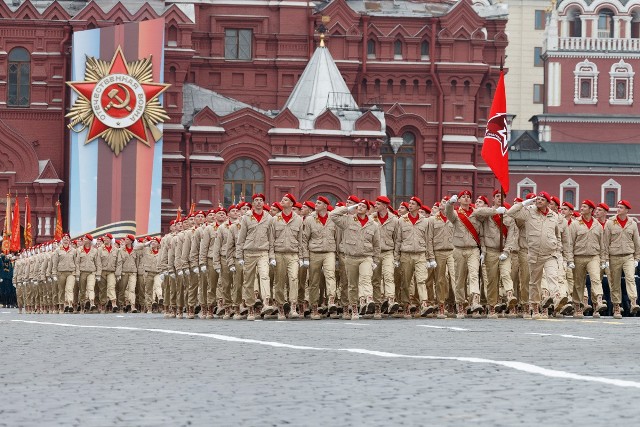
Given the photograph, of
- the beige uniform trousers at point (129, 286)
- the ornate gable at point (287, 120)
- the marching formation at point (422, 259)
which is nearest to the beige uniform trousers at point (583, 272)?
the marching formation at point (422, 259)

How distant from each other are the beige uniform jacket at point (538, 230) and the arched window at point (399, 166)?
36477mm

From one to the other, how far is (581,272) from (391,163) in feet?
118

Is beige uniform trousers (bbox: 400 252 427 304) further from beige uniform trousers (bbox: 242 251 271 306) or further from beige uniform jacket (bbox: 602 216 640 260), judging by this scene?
beige uniform jacket (bbox: 602 216 640 260)

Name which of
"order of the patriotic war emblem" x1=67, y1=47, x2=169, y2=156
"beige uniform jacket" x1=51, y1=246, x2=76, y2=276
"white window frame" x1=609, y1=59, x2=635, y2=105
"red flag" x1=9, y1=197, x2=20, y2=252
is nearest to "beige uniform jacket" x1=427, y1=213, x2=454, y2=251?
"beige uniform jacket" x1=51, y1=246, x2=76, y2=276

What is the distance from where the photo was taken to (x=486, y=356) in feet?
38.7

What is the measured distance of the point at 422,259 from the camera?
22688 millimetres

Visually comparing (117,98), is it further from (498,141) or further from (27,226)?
(498,141)

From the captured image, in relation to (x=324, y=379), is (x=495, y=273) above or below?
above

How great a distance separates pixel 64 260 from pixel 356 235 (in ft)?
47.2

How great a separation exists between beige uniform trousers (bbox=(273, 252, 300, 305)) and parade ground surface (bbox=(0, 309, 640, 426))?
6.88 metres

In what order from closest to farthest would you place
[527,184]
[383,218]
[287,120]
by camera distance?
1. [383,218]
2. [287,120]
3. [527,184]

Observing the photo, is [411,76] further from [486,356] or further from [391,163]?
[486,356]

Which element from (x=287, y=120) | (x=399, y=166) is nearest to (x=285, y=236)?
(x=287, y=120)

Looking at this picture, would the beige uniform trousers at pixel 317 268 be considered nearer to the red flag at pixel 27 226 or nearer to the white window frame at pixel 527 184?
the red flag at pixel 27 226
